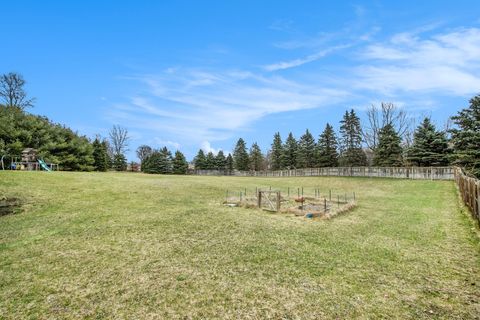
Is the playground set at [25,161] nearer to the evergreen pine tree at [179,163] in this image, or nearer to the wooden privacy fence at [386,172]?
the evergreen pine tree at [179,163]

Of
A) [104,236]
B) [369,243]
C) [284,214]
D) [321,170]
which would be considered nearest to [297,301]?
[369,243]

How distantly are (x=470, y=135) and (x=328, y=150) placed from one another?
1015 inches

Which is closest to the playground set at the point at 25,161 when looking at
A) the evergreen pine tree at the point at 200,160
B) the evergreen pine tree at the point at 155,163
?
the evergreen pine tree at the point at 155,163

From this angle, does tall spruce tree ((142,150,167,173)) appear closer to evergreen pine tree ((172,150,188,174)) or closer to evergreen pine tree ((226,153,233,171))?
evergreen pine tree ((172,150,188,174))

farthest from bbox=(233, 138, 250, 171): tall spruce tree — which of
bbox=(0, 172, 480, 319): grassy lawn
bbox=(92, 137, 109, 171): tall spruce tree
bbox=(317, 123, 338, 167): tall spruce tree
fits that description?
bbox=(0, 172, 480, 319): grassy lawn

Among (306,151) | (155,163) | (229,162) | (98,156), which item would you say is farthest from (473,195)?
(229,162)

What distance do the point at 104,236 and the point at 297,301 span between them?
21.9ft

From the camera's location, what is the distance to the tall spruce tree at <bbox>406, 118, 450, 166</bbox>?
33719 mm

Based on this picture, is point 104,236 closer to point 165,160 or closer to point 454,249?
point 454,249

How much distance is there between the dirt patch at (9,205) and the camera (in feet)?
38.3

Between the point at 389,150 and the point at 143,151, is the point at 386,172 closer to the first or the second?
the point at 389,150

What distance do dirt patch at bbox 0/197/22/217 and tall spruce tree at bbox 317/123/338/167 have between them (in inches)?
1777

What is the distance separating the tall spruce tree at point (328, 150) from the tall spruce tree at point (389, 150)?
9.92 m

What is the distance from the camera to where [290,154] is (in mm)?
58781
